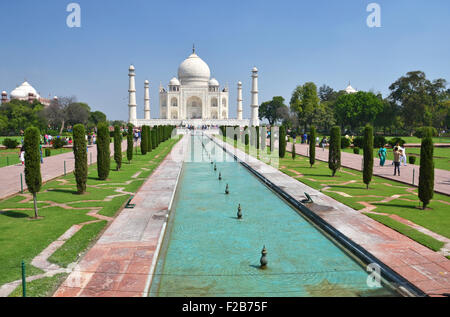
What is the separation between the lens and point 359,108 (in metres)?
47.6

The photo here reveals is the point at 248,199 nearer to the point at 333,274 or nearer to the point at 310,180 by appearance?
the point at 310,180

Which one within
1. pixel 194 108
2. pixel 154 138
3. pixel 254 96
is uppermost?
pixel 254 96

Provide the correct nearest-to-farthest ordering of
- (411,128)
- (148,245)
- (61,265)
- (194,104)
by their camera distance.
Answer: (61,265) → (148,245) → (411,128) → (194,104)

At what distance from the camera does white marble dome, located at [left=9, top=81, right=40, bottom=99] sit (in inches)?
2990

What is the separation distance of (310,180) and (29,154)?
26.1 feet

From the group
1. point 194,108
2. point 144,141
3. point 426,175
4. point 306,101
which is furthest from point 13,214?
point 194,108

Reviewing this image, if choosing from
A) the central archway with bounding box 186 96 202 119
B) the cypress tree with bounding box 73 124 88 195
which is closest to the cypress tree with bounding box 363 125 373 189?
the cypress tree with bounding box 73 124 88 195

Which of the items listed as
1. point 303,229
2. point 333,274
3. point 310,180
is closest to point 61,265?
point 333,274

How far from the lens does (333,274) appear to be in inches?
192

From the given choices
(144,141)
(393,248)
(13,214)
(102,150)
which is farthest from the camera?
(144,141)

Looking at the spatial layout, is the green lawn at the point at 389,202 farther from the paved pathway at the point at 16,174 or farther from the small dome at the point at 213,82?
the small dome at the point at 213,82

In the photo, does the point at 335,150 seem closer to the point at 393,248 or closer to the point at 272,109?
the point at 393,248

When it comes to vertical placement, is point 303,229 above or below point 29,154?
below

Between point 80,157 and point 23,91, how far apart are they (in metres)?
78.8
